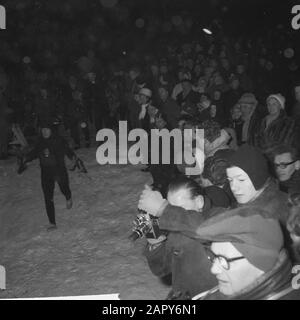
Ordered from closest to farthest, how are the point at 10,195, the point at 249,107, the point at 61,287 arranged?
the point at 61,287
the point at 249,107
the point at 10,195

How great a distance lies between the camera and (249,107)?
230 inches

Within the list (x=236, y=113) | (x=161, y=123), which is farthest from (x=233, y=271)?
(x=236, y=113)

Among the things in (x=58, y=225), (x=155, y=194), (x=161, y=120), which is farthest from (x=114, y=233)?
(x=155, y=194)

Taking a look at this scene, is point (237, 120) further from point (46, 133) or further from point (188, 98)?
point (46, 133)

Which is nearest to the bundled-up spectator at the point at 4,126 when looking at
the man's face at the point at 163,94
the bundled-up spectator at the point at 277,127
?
the man's face at the point at 163,94

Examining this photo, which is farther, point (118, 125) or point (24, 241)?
point (118, 125)

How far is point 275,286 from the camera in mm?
1676

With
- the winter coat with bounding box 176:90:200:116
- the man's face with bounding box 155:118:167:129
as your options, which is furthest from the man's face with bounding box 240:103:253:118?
the man's face with bounding box 155:118:167:129

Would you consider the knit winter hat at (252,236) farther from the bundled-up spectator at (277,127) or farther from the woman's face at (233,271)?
the bundled-up spectator at (277,127)

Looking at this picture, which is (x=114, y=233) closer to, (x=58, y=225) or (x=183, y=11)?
(x=58, y=225)

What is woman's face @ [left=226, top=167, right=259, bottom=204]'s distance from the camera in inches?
103

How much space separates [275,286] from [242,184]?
104 cm

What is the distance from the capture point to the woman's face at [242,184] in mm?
2612
